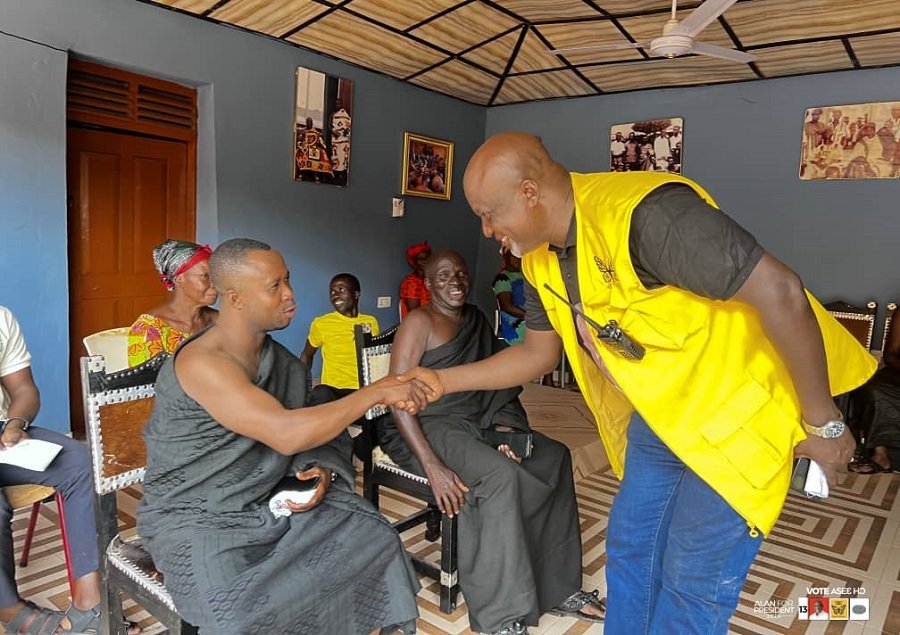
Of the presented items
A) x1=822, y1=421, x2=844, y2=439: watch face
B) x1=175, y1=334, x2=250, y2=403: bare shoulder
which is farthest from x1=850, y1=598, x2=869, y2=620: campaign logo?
x1=175, y1=334, x2=250, y2=403: bare shoulder

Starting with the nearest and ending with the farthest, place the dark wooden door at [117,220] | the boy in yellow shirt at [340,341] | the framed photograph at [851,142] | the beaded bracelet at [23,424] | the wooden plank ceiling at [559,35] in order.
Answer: the beaded bracelet at [23,424], the boy in yellow shirt at [340,341], the dark wooden door at [117,220], the wooden plank ceiling at [559,35], the framed photograph at [851,142]

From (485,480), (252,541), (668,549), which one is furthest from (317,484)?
(668,549)

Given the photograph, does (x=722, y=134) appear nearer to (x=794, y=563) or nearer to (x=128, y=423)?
(x=794, y=563)

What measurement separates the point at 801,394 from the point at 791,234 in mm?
5321

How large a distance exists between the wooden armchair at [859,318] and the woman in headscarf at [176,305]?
5.09 metres

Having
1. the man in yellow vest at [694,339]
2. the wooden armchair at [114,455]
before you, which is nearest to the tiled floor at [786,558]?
the wooden armchair at [114,455]

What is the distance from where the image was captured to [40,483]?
2.27 m

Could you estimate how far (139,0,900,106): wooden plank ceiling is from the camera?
183 inches

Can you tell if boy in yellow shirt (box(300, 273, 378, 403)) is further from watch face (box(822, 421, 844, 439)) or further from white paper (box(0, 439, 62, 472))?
watch face (box(822, 421, 844, 439))

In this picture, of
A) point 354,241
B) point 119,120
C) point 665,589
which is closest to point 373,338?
point 665,589

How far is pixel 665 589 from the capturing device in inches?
60.5

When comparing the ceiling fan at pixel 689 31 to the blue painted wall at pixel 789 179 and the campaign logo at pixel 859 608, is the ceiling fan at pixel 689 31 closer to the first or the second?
the blue painted wall at pixel 789 179

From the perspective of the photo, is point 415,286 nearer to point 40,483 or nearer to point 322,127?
point 322,127

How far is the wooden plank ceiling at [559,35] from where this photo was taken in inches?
183
